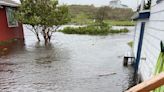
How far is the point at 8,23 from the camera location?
1895 cm

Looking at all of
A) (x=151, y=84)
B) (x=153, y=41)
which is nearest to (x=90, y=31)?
(x=153, y=41)

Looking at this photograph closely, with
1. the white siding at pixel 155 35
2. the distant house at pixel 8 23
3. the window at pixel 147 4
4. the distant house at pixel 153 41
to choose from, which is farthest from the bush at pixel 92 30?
the white siding at pixel 155 35

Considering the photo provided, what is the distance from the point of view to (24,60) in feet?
38.9

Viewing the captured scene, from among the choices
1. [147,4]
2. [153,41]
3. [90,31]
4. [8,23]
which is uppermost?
[147,4]

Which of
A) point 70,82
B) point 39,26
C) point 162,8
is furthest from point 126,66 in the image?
point 39,26

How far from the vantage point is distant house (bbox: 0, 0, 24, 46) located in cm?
1797

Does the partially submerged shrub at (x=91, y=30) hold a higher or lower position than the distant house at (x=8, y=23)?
lower

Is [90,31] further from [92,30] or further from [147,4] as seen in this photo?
[147,4]

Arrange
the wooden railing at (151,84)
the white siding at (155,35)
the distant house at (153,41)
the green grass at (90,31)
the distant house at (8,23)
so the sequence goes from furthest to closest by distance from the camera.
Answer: the green grass at (90,31)
the distant house at (8,23)
the white siding at (155,35)
the distant house at (153,41)
the wooden railing at (151,84)

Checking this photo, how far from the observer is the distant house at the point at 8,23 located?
18.0 meters

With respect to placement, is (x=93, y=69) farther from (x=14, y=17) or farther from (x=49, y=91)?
(x=14, y=17)

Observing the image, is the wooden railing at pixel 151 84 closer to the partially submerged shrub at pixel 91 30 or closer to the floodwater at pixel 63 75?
the floodwater at pixel 63 75

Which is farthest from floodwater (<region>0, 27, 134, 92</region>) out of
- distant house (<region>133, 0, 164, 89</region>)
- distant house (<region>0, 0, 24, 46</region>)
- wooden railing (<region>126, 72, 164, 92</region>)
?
distant house (<region>0, 0, 24, 46</region>)

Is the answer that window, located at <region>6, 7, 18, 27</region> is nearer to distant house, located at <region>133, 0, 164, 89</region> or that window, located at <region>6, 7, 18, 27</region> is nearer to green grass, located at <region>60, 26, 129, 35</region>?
green grass, located at <region>60, 26, 129, 35</region>
